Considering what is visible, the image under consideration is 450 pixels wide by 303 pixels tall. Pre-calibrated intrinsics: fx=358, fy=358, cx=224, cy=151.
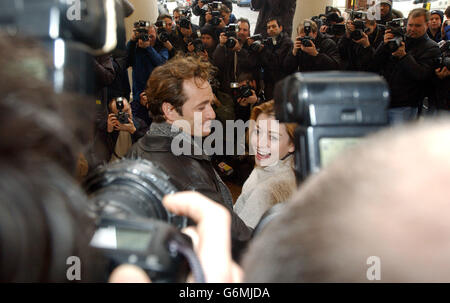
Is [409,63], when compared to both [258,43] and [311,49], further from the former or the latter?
[258,43]

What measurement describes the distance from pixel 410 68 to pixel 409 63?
42 millimetres

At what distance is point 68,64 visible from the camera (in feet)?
1.60

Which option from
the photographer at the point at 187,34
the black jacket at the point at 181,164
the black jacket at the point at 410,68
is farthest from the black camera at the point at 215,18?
the black jacket at the point at 181,164

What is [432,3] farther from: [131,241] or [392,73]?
[131,241]

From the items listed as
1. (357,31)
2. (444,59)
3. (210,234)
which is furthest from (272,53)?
(210,234)

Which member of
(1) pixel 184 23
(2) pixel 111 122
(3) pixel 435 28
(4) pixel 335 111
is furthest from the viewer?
(3) pixel 435 28

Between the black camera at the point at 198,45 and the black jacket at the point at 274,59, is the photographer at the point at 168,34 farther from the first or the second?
the black jacket at the point at 274,59

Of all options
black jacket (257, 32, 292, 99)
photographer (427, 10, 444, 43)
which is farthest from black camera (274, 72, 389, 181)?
photographer (427, 10, 444, 43)

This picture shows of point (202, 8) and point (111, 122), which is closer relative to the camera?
point (111, 122)

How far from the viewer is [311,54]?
10.4 ft

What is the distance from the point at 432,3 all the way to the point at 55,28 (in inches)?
242

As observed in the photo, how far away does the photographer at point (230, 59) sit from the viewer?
11.0 feet

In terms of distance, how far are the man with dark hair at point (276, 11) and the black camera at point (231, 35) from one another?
0.99 m
